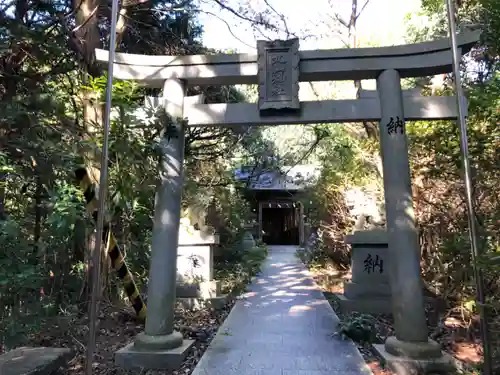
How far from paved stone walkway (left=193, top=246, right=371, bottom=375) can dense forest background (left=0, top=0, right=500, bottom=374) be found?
169 centimetres

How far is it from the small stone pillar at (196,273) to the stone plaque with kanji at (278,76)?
3.87 m

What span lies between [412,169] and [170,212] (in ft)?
14.0

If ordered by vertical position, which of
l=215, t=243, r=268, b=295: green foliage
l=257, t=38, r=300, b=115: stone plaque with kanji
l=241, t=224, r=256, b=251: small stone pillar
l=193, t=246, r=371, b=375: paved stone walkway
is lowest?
l=193, t=246, r=371, b=375: paved stone walkway

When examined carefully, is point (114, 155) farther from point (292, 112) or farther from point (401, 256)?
point (401, 256)

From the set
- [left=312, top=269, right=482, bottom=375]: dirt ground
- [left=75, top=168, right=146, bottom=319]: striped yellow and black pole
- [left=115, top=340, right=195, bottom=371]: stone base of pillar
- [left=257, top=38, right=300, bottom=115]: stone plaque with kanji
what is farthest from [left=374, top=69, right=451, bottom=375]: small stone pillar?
[left=75, top=168, right=146, bottom=319]: striped yellow and black pole

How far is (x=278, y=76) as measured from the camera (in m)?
4.89

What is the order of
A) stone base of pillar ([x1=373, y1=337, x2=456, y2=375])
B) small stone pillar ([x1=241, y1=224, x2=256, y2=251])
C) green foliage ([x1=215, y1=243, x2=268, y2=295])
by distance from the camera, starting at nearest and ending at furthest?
1. stone base of pillar ([x1=373, y1=337, x2=456, y2=375])
2. green foliage ([x1=215, y1=243, x2=268, y2=295])
3. small stone pillar ([x1=241, y1=224, x2=256, y2=251])

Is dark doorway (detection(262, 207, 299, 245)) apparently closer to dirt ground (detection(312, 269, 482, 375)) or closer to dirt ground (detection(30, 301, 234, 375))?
dirt ground (detection(312, 269, 482, 375))

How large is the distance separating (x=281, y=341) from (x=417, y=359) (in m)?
1.79

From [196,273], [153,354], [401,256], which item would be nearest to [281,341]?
[153,354]

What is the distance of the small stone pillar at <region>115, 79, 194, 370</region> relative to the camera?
443 centimetres

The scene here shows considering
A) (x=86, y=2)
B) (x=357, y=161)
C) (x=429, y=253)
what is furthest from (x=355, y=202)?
(x=86, y=2)

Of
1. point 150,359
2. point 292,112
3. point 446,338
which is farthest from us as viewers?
point 446,338

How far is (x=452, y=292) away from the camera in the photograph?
5992mm
